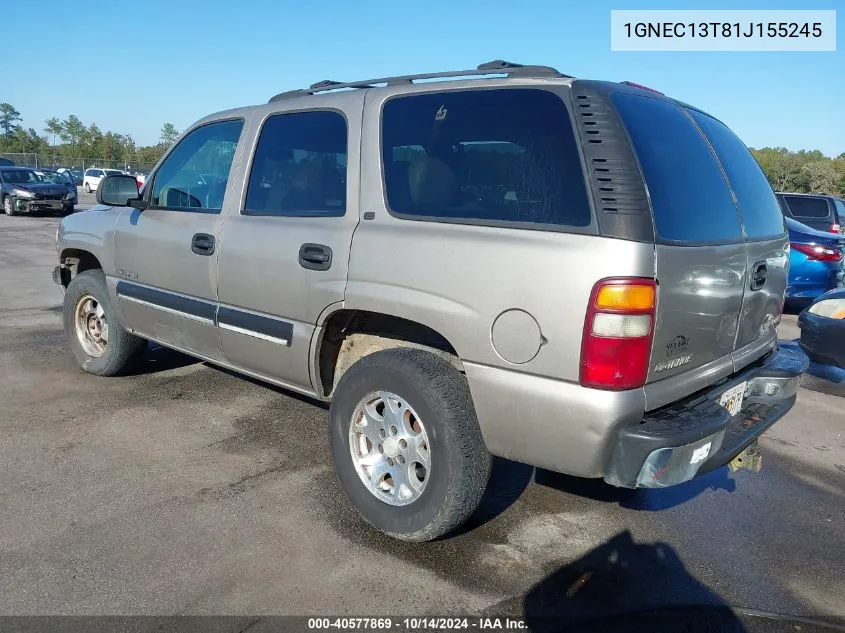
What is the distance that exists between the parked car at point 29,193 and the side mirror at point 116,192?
63.7ft

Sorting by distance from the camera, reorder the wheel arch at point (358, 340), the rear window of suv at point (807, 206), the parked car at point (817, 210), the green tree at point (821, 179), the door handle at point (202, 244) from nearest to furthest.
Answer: the wheel arch at point (358, 340) < the door handle at point (202, 244) < the parked car at point (817, 210) < the rear window of suv at point (807, 206) < the green tree at point (821, 179)

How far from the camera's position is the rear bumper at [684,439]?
2.44 meters

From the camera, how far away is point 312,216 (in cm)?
338

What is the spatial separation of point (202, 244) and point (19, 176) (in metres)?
21.9

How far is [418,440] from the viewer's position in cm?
296

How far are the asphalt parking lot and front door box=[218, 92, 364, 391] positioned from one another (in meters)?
0.67

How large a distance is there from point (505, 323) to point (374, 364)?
0.73 m

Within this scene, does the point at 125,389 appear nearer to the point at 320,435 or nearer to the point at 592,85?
the point at 320,435

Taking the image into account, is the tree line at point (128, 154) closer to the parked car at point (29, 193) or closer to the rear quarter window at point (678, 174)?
the parked car at point (29, 193)

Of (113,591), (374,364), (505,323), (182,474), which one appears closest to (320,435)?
(182,474)

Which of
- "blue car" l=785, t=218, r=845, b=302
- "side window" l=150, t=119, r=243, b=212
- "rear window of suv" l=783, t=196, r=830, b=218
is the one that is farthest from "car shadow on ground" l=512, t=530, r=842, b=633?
"rear window of suv" l=783, t=196, r=830, b=218

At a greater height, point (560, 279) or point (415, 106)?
point (415, 106)

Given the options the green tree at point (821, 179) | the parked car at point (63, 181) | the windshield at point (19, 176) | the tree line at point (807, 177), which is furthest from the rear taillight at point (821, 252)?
the green tree at point (821, 179)

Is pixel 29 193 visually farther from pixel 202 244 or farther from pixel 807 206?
pixel 807 206
